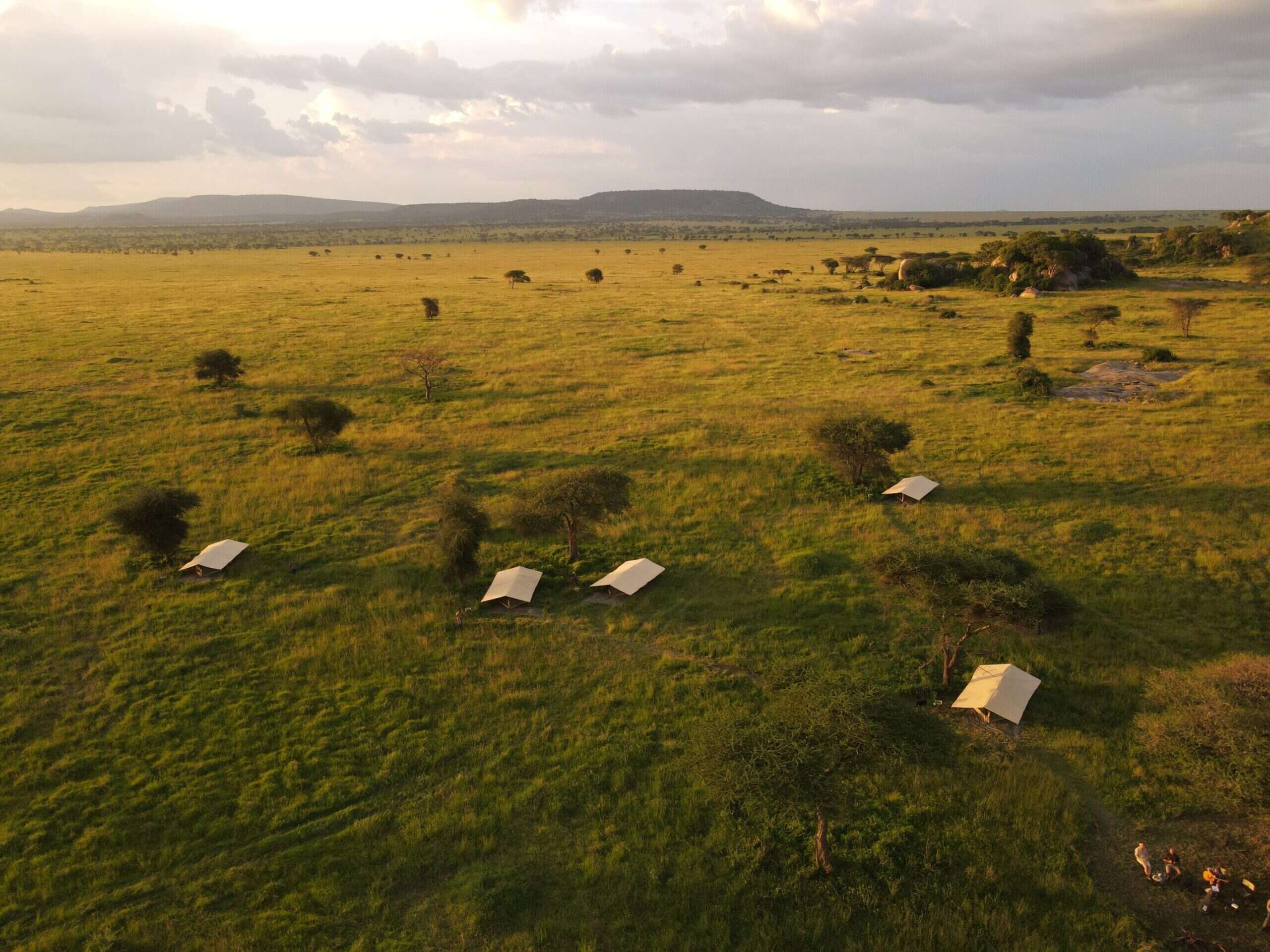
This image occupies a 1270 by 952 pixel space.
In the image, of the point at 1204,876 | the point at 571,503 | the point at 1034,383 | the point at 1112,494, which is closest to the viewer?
the point at 1204,876

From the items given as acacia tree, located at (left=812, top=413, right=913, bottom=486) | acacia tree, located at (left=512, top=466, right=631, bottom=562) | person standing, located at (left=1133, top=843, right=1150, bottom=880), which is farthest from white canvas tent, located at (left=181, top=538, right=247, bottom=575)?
person standing, located at (left=1133, top=843, right=1150, bottom=880)

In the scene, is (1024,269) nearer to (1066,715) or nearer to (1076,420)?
(1076,420)

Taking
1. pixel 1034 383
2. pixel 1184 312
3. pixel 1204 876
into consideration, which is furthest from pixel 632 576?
pixel 1184 312

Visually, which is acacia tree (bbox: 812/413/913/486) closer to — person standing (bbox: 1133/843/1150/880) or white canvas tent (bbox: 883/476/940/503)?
white canvas tent (bbox: 883/476/940/503)

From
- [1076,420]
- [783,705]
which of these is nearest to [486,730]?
[783,705]

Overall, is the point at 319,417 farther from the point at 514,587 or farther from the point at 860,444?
the point at 860,444
